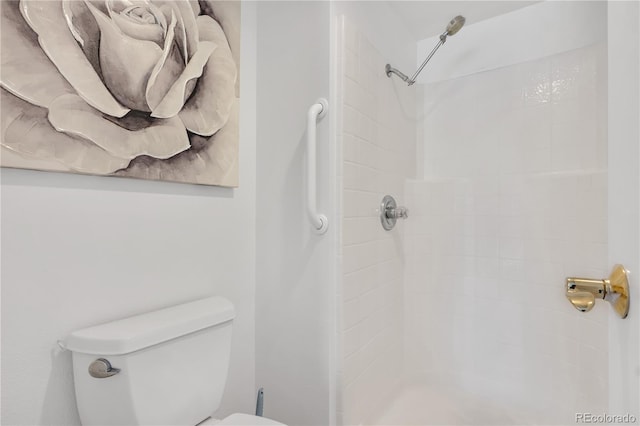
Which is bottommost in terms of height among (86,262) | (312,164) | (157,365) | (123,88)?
(157,365)

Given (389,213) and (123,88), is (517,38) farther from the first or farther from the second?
(123,88)

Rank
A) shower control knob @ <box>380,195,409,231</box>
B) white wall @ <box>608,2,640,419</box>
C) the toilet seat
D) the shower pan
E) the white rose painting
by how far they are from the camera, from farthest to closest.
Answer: shower control knob @ <box>380,195,409,231</box> → the shower pan → the toilet seat → the white rose painting → white wall @ <box>608,2,640,419</box>

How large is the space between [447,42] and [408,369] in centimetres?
185

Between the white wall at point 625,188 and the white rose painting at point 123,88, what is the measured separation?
1.11m

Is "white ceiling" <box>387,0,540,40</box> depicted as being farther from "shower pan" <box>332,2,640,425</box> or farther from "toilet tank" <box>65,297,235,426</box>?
"toilet tank" <box>65,297,235,426</box>

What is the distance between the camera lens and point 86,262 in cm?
Answer: 94

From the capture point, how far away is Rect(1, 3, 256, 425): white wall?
0.82 meters

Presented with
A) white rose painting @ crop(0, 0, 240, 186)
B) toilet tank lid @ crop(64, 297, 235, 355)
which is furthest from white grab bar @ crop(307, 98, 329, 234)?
toilet tank lid @ crop(64, 297, 235, 355)

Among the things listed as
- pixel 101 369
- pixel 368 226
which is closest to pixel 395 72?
pixel 368 226

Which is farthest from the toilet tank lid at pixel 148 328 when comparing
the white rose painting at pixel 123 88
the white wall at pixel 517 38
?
the white wall at pixel 517 38

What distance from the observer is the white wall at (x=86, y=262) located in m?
0.82

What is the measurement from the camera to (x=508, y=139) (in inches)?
69.1

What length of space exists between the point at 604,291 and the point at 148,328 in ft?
3.34

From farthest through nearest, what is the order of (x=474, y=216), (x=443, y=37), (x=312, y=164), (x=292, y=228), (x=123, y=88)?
(x=474, y=216) < (x=443, y=37) < (x=292, y=228) < (x=312, y=164) < (x=123, y=88)
